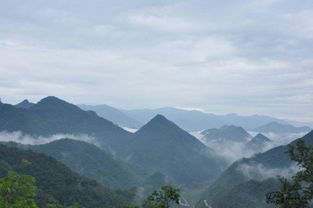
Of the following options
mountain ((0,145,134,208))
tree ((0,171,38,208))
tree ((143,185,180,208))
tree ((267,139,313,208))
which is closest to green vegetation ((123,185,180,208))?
tree ((143,185,180,208))

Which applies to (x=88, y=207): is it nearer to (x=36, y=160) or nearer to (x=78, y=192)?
(x=78, y=192)

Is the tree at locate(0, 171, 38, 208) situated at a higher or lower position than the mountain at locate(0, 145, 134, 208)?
higher

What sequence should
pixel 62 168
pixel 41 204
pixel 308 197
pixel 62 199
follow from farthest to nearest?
pixel 62 168 → pixel 62 199 → pixel 41 204 → pixel 308 197

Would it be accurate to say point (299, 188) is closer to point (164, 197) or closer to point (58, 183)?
point (164, 197)

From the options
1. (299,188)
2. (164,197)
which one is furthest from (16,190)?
(299,188)

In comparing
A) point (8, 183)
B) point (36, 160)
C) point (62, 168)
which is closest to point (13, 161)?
point (36, 160)

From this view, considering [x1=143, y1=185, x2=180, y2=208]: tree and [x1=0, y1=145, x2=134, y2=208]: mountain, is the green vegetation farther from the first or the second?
[x1=0, y1=145, x2=134, y2=208]: mountain
